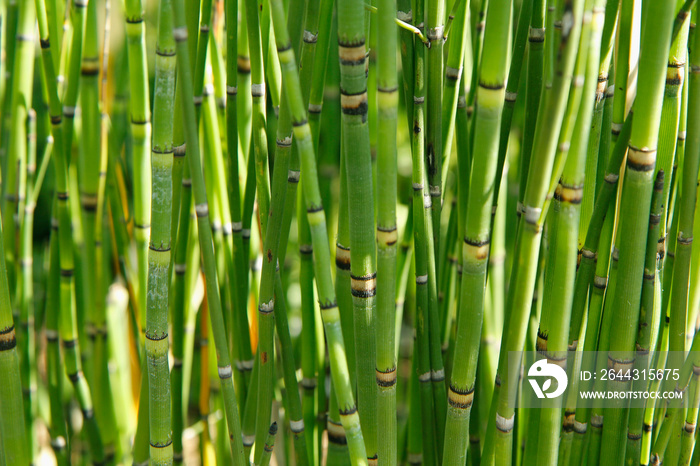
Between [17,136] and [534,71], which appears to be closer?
[534,71]

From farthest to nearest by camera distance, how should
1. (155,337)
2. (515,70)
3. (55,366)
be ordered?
(55,366)
(515,70)
(155,337)

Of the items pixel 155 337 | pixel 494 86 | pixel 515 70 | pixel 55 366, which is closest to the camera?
pixel 494 86

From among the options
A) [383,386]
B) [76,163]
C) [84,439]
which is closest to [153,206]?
[383,386]

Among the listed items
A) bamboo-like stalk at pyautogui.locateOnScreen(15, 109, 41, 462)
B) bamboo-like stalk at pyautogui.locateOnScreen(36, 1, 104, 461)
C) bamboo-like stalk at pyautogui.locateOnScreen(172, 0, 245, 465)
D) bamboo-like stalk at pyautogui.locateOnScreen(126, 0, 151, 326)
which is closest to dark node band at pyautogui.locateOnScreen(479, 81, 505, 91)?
bamboo-like stalk at pyautogui.locateOnScreen(172, 0, 245, 465)

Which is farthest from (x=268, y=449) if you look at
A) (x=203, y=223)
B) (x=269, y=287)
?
(x=203, y=223)

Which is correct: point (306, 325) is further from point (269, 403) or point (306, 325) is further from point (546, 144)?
point (546, 144)

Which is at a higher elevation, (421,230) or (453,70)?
(453,70)

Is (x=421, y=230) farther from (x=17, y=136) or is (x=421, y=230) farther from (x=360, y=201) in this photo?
(x=17, y=136)
